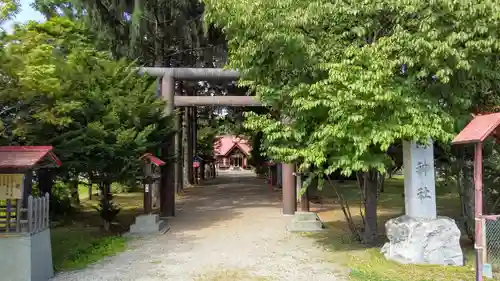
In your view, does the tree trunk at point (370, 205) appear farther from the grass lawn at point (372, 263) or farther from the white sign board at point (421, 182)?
the white sign board at point (421, 182)

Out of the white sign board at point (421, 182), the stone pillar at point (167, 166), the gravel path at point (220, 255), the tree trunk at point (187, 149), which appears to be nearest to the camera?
the gravel path at point (220, 255)

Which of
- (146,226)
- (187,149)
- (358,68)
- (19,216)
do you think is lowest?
(146,226)

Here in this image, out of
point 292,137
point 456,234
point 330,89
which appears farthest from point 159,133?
point 456,234

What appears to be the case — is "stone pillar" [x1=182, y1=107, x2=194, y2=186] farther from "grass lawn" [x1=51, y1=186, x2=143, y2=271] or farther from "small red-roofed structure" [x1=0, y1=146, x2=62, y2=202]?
"small red-roofed structure" [x1=0, y1=146, x2=62, y2=202]

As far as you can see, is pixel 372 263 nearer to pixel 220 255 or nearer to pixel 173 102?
pixel 220 255

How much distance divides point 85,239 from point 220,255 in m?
5.13

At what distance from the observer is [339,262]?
9.46m

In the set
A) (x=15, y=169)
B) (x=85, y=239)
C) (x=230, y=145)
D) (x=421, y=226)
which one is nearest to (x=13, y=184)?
(x=15, y=169)

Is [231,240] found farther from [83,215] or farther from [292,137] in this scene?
[83,215]

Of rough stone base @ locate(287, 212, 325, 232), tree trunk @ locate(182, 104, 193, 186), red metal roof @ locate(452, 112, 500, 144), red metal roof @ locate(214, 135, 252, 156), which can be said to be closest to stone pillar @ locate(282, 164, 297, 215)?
rough stone base @ locate(287, 212, 325, 232)

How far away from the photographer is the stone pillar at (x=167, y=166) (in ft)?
54.1

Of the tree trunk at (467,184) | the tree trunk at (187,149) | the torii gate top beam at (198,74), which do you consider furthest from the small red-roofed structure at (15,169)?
the tree trunk at (187,149)

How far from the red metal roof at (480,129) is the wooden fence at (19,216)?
7426 mm

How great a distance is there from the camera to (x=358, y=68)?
865 centimetres
